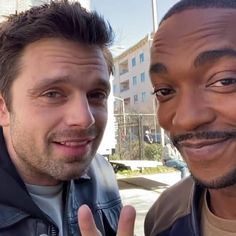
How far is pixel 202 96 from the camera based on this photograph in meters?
1.44

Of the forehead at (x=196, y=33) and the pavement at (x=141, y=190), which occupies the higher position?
the forehead at (x=196, y=33)

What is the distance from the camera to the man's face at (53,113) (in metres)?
1.78

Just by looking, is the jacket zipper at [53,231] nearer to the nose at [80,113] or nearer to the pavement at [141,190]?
the nose at [80,113]

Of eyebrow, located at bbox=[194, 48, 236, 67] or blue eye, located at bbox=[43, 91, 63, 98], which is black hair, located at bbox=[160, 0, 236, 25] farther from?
blue eye, located at bbox=[43, 91, 63, 98]

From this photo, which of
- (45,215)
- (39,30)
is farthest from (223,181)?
(39,30)

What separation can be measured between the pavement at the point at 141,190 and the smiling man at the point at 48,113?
3810 millimetres

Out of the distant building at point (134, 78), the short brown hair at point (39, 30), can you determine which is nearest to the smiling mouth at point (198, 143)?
the short brown hair at point (39, 30)

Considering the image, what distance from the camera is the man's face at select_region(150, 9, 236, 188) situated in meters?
1.40

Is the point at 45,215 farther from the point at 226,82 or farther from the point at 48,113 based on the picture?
the point at 226,82

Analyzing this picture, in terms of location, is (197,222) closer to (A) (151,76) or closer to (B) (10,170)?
(A) (151,76)

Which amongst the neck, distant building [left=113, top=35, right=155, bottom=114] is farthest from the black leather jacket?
distant building [left=113, top=35, right=155, bottom=114]

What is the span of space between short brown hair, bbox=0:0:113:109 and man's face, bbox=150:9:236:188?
516 mm

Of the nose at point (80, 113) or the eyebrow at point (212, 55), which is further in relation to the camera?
the nose at point (80, 113)

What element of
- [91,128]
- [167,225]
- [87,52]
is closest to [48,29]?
[87,52]
